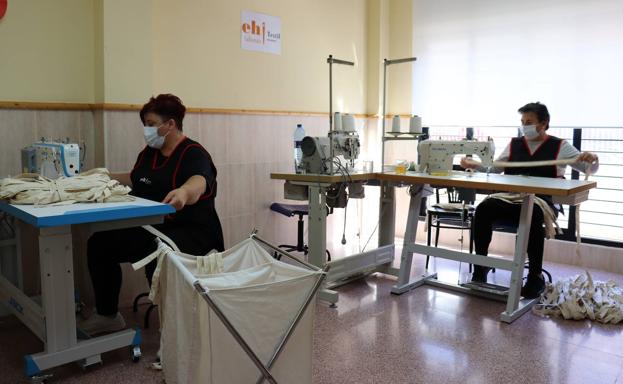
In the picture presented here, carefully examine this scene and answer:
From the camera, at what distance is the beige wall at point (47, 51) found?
2.80 meters

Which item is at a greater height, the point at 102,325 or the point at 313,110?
the point at 313,110

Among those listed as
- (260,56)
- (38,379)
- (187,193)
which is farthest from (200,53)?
(38,379)

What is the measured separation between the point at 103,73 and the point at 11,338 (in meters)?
1.48

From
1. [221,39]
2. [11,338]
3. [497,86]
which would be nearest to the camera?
[11,338]

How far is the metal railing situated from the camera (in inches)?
162

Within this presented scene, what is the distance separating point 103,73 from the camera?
302 centimetres

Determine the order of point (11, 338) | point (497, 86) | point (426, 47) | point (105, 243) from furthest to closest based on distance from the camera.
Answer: point (426, 47) → point (497, 86) → point (11, 338) → point (105, 243)

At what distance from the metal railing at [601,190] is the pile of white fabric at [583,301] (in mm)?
969

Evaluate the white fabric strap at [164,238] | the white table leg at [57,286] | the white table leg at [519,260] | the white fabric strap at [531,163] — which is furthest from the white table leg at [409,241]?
the white table leg at [57,286]

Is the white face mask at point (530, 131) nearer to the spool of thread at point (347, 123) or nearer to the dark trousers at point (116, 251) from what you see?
the spool of thread at point (347, 123)

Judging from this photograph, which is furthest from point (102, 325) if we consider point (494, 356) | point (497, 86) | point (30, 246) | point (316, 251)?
point (497, 86)

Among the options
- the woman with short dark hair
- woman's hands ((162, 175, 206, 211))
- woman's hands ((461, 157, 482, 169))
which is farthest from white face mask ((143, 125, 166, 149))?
woman's hands ((461, 157, 482, 169))

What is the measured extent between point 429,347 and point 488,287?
1.02 metres

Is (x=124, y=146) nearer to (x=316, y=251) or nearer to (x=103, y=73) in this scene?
(x=103, y=73)
